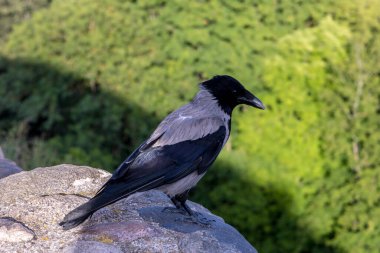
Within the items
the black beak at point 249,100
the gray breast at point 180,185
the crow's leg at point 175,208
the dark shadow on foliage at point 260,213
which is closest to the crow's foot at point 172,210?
the crow's leg at point 175,208

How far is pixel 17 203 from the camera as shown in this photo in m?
5.90

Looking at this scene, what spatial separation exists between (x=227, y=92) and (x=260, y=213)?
43.9ft

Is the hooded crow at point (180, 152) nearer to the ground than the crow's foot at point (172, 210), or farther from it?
farther from it

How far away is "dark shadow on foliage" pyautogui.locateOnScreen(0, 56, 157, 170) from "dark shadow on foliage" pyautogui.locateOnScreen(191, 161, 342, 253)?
3.19 metres

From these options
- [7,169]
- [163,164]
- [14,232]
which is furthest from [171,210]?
[7,169]

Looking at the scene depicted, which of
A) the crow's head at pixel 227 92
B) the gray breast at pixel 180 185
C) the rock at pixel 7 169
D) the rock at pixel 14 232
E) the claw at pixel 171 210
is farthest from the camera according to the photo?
the rock at pixel 7 169

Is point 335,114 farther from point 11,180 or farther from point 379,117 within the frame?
point 11,180

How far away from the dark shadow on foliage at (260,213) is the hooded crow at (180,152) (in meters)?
13.1

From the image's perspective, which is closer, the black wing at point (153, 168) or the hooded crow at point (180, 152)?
the black wing at point (153, 168)

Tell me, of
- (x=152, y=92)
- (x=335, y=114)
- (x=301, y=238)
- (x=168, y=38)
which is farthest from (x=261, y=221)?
(x=168, y=38)

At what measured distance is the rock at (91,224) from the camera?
5352 millimetres

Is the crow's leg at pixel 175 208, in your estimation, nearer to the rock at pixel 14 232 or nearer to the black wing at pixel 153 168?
the black wing at pixel 153 168

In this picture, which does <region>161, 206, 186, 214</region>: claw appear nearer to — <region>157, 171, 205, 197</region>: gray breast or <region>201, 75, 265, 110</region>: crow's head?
<region>157, 171, 205, 197</region>: gray breast

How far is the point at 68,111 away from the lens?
24109mm
